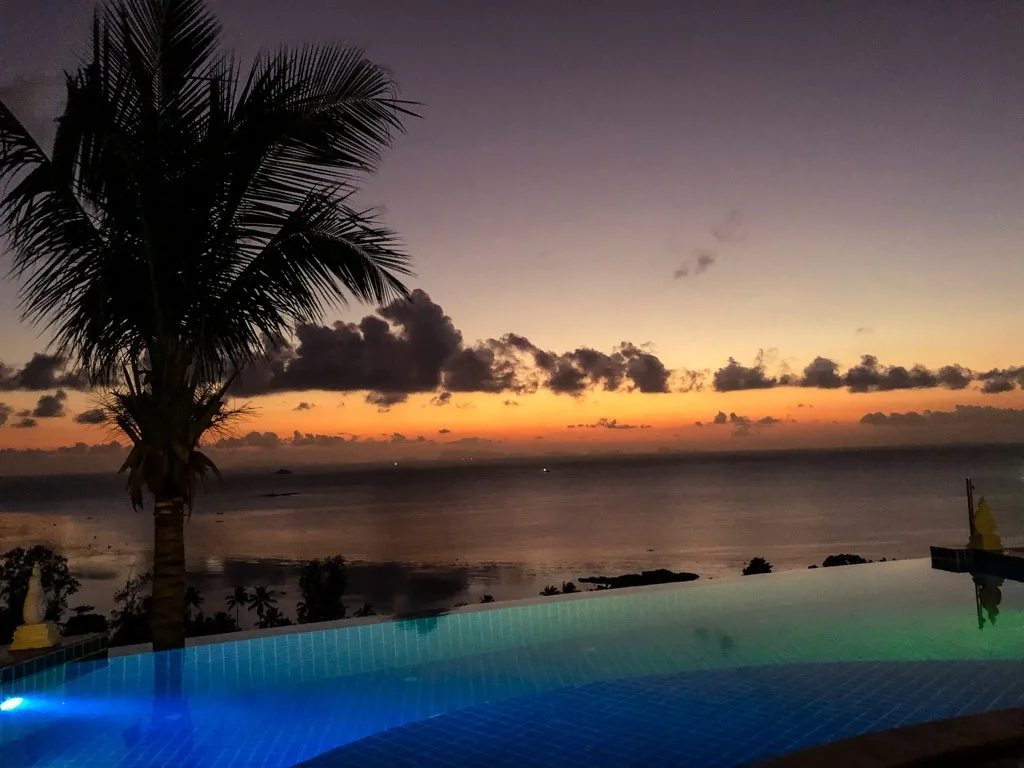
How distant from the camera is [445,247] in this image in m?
19.1

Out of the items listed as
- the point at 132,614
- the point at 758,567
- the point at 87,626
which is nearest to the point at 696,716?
the point at 87,626

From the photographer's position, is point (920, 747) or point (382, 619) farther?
point (382, 619)

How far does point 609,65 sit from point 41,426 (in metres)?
15.9

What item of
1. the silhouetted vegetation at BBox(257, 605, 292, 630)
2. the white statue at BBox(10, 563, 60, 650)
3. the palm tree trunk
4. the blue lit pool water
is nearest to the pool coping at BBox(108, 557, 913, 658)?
the blue lit pool water

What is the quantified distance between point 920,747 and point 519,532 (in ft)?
192

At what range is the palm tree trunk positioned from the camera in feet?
17.7

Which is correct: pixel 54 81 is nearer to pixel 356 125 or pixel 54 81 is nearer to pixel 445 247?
pixel 356 125

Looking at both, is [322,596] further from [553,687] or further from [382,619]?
[553,687]

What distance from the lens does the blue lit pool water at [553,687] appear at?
4.48m

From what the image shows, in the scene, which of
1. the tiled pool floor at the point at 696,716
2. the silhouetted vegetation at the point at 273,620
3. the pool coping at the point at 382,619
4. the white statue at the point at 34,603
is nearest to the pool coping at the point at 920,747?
the tiled pool floor at the point at 696,716

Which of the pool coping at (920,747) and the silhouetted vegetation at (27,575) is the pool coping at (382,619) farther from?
the silhouetted vegetation at (27,575)

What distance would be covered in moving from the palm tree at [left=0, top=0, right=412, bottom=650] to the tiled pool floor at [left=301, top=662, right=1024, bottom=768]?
2263mm

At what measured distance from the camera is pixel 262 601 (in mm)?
31984

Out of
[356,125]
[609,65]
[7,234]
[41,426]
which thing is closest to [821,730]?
[356,125]
